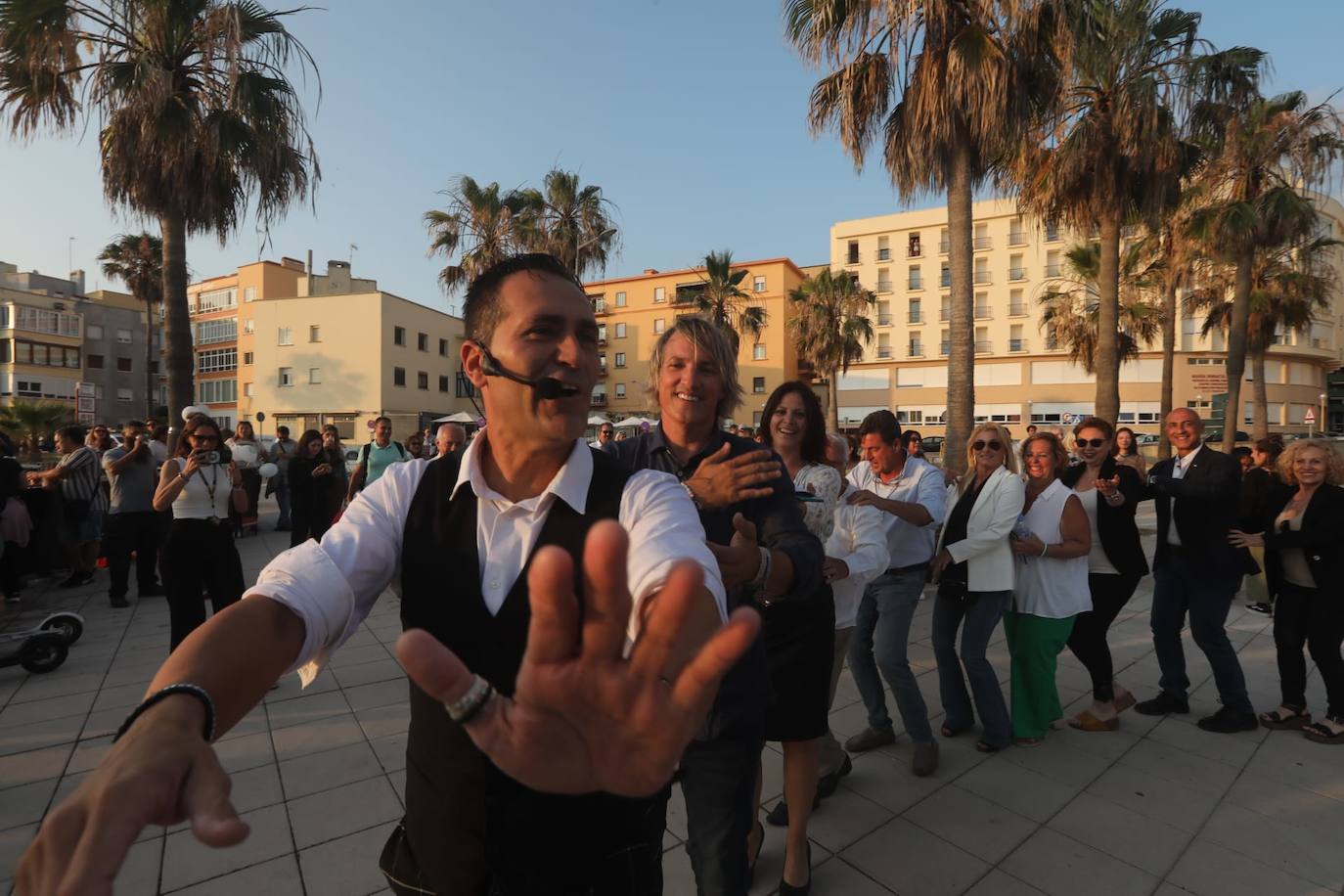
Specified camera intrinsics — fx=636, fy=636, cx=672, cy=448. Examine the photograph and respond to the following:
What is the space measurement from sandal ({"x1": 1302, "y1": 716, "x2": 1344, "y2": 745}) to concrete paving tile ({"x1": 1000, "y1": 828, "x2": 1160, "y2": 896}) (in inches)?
91.6

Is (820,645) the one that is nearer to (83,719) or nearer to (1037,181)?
(83,719)

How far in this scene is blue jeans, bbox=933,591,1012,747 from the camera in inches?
153

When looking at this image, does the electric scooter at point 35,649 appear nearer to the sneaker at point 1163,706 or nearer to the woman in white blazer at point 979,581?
the woman in white blazer at point 979,581

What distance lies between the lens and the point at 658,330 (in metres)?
50.0

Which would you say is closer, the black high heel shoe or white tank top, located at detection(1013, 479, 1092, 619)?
the black high heel shoe

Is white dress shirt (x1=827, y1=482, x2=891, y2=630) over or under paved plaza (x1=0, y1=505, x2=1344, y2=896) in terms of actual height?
over

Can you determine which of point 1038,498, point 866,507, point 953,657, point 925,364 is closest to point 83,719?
point 866,507

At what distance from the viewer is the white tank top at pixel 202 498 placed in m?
4.55

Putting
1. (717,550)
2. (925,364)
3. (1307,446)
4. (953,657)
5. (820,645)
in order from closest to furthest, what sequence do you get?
(717,550) < (820,645) < (953,657) < (1307,446) < (925,364)

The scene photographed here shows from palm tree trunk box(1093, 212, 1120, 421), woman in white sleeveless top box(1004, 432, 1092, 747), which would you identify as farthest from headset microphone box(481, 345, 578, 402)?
palm tree trunk box(1093, 212, 1120, 421)

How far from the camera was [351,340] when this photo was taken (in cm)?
3638

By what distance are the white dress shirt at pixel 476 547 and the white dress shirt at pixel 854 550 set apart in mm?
1840

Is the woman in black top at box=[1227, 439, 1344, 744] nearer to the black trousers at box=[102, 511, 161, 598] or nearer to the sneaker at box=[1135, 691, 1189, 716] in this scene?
the sneaker at box=[1135, 691, 1189, 716]

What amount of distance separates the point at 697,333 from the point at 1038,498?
10.3 ft
